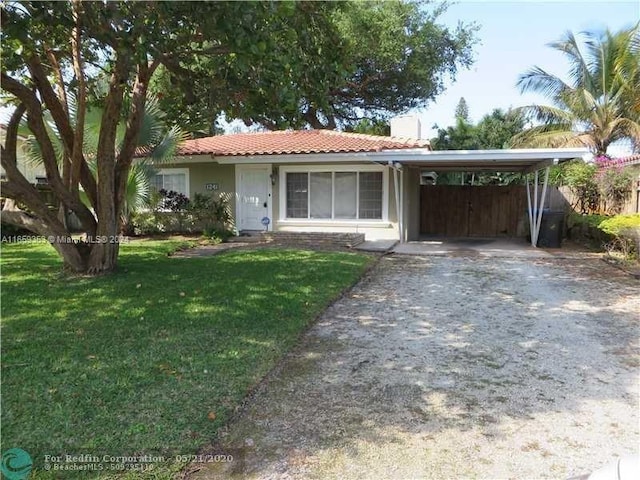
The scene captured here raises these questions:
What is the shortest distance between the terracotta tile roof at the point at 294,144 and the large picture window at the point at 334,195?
805 mm

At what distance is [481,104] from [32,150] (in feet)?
94.5

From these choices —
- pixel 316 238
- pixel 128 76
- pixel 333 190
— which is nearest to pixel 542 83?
pixel 333 190

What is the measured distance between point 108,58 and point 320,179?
767 centimetres

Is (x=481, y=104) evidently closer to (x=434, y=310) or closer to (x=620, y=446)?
(x=434, y=310)

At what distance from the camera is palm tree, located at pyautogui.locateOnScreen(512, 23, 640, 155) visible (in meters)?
19.1

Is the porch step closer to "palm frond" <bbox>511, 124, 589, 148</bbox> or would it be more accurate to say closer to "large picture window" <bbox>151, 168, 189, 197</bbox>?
"large picture window" <bbox>151, 168, 189, 197</bbox>

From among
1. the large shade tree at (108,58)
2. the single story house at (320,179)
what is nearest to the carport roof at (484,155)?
the single story house at (320,179)

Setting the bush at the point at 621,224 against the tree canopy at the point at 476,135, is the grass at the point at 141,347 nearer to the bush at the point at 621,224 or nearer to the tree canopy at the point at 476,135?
the bush at the point at 621,224

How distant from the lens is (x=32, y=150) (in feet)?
36.3

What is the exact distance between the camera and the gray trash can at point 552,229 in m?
13.8

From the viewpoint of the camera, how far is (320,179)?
15422 mm

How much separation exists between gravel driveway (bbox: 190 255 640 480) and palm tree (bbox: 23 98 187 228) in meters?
7.12

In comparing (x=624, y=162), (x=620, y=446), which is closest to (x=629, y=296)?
(x=620, y=446)

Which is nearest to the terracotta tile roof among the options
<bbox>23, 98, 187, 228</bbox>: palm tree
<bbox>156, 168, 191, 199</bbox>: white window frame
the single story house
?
the single story house
